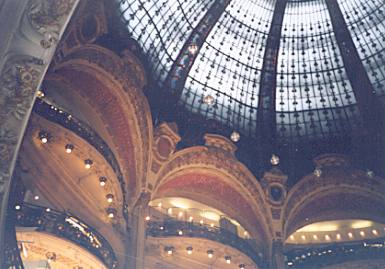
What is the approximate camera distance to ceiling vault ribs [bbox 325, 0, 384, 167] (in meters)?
25.7

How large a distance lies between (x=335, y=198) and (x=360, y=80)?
5.44 metres

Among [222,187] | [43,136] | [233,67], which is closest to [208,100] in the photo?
[233,67]

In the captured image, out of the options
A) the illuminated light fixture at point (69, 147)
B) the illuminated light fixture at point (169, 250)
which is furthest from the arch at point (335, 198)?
the illuminated light fixture at point (69, 147)

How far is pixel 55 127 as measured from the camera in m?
18.7

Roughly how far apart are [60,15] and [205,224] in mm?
13985

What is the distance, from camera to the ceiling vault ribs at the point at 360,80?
2573 cm

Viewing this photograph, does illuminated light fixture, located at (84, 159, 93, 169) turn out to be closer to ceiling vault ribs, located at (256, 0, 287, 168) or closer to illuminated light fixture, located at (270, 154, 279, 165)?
illuminated light fixture, located at (270, 154, 279, 165)

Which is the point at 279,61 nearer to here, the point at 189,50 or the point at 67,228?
the point at 189,50

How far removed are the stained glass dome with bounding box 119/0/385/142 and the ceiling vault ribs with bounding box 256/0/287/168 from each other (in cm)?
5

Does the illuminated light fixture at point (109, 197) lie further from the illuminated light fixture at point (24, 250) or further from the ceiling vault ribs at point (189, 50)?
the ceiling vault ribs at point (189, 50)

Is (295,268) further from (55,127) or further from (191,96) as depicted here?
(55,127)

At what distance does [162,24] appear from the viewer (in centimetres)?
2400

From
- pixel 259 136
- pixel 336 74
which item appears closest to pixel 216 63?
pixel 259 136

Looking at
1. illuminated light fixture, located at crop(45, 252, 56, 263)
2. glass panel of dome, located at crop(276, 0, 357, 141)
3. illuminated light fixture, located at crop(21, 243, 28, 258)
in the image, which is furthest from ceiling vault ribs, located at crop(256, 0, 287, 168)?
illuminated light fixture, located at crop(21, 243, 28, 258)
